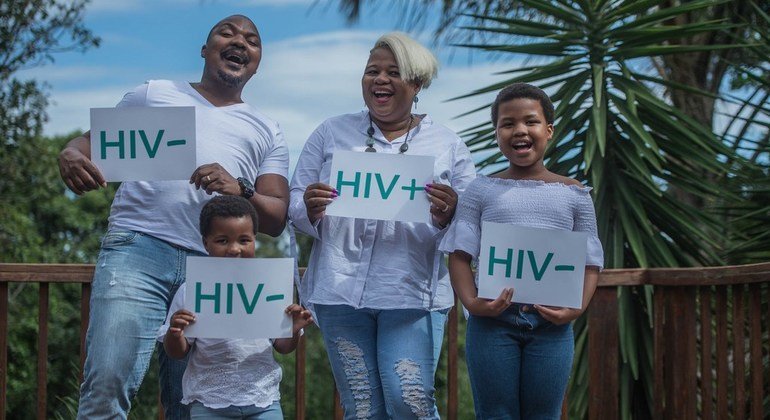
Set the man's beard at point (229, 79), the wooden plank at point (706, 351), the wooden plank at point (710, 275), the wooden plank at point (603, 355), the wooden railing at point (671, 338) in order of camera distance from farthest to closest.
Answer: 1. the wooden plank at point (603, 355)
2. the wooden plank at point (706, 351)
3. the wooden railing at point (671, 338)
4. the wooden plank at point (710, 275)
5. the man's beard at point (229, 79)

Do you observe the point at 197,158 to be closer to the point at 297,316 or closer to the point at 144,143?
the point at 144,143

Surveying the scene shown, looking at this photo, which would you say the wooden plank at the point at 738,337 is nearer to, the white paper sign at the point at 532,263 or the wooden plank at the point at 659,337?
the wooden plank at the point at 659,337

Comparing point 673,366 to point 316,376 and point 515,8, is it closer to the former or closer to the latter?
point 515,8

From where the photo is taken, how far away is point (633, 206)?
5.31 meters

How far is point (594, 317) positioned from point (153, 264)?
82.4 inches

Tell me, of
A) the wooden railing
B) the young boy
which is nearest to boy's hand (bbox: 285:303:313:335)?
the young boy

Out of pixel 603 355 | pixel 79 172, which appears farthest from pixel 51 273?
pixel 603 355

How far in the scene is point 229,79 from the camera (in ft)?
9.81

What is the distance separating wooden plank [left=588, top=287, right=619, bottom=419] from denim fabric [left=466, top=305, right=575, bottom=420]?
Result: 1.45 metres

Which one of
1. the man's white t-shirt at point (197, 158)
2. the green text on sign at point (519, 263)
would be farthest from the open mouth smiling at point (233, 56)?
the green text on sign at point (519, 263)

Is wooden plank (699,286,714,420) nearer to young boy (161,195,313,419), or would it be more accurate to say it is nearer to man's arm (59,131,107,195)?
young boy (161,195,313,419)

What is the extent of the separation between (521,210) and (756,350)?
141 centimetres

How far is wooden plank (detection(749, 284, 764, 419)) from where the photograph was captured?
11.7ft

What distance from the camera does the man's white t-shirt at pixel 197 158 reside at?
2.83 metres
